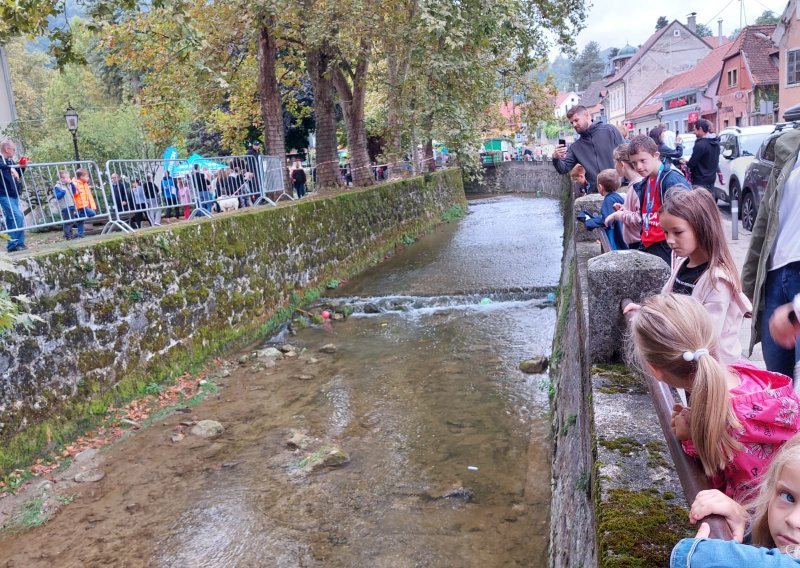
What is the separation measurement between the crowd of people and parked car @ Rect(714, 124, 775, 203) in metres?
10.7

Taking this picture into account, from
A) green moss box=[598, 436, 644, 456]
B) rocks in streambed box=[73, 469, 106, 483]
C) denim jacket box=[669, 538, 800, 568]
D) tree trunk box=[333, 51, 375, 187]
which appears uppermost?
tree trunk box=[333, 51, 375, 187]

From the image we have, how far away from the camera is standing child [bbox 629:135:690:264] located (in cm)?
432

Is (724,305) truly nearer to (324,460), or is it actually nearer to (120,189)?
(324,460)

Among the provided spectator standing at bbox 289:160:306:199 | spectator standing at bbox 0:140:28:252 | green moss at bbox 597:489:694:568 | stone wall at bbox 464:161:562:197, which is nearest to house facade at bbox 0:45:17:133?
spectator standing at bbox 289:160:306:199

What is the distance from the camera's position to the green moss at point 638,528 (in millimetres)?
1970

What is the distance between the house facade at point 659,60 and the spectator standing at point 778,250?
54443mm

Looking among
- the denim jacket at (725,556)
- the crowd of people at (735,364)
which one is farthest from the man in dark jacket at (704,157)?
the denim jacket at (725,556)

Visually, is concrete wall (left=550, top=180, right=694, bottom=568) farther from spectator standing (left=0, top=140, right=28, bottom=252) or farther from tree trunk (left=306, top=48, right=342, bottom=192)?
tree trunk (left=306, top=48, right=342, bottom=192)

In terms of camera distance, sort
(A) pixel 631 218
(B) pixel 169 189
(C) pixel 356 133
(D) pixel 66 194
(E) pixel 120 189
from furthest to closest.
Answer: (C) pixel 356 133, (B) pixel 169 189, (E) pixel 120 189, (D) pixel 66 194, (A) pixel 631 218

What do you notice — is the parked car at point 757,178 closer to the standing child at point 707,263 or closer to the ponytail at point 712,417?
the standing child at point 707,263

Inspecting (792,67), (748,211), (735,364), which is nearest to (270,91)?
(748,211)

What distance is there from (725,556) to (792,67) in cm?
3418

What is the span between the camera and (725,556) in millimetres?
1290

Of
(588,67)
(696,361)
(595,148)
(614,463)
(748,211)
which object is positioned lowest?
(748,211)
